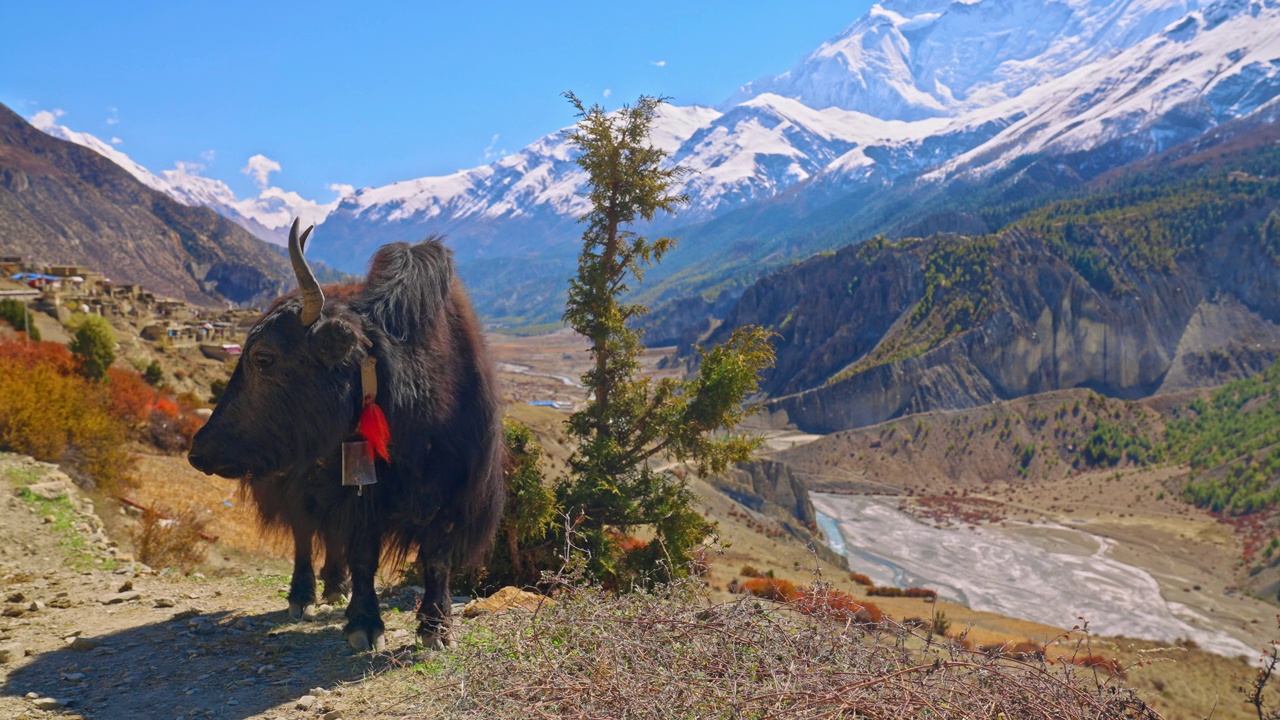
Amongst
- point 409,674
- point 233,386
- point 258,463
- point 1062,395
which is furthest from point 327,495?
point 1062,395

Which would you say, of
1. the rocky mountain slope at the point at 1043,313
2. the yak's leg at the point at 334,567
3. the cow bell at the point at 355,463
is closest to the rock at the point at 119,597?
the yak's leg at the point at 334,567

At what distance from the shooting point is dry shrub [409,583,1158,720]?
291 cm

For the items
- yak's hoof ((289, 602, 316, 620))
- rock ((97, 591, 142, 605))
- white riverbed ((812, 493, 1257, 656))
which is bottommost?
white riverbed ((812, 493, 1257, 656))

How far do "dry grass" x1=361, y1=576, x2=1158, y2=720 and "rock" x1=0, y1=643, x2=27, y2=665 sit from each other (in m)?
2.59

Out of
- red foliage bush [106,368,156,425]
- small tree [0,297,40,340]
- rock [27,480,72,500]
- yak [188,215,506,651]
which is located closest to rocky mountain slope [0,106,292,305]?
small tree [0,297,40,340]

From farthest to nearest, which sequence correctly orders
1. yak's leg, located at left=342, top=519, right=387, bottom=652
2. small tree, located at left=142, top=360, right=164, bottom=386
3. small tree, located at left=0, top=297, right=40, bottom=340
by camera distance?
small tree, located at left=0, top=297, right=40, bottom=340, small tree, located at left=142, top=360, right=164, bottom=386, yak's leg, located at left=342, top=519, right=387, bottom=652

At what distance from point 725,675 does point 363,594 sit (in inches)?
109

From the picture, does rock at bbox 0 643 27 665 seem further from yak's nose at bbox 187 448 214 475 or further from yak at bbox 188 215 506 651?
yak's nose at bbox 187 448 214 475

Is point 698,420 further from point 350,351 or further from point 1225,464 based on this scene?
point 1225,464

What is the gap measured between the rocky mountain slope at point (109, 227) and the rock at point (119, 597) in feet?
388

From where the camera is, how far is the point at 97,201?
456ft

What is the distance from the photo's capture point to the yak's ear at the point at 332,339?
4438mm

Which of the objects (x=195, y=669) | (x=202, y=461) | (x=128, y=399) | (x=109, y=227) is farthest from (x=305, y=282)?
(x=109, y=227)

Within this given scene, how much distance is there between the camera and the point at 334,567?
5922 mm
